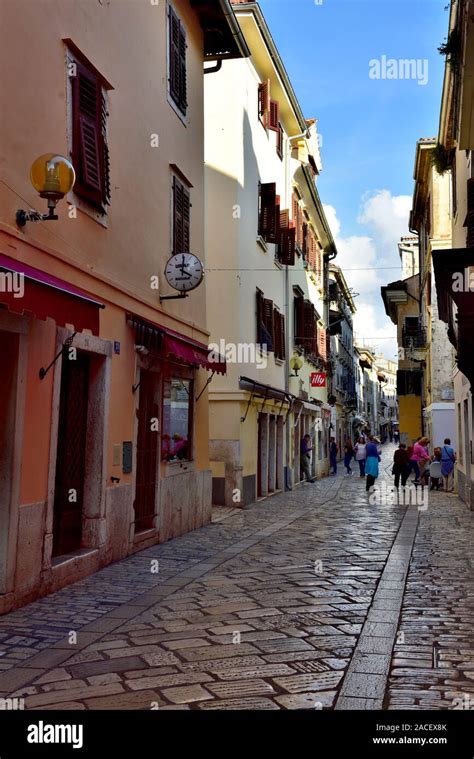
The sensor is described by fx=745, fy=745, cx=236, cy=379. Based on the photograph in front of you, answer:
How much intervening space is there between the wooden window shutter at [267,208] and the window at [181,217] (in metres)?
7.06

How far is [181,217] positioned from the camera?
12.6m

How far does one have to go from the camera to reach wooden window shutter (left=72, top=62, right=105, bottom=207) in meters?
8.22

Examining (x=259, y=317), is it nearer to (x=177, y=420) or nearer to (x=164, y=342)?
(x=177, y=420)

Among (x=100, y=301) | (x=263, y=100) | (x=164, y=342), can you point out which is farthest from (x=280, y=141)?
(x=100, y=301)

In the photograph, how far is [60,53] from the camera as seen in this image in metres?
7.91

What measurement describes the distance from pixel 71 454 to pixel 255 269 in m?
11.5

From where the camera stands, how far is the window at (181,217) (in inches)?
484

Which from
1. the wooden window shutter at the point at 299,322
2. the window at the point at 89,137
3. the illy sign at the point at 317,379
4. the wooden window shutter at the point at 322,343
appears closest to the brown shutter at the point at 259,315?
the wooden window shutter at the point at 299,322

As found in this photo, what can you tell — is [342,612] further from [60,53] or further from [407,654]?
[60,53]

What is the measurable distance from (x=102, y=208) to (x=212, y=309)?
335 inches

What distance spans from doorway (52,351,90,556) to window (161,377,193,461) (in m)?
2.59

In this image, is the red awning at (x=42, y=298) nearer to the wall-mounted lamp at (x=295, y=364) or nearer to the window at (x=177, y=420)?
the window at (x=177, y=420)
